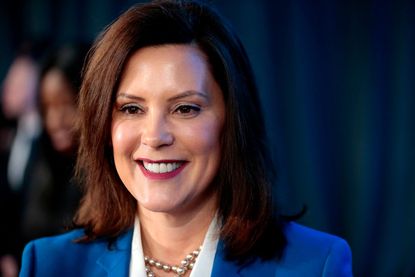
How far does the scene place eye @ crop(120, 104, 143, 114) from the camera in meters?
1.64

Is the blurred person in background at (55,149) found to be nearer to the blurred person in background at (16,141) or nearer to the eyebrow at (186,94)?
the blurred person in background at (16,141)

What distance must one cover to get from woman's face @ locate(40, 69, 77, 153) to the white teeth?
1.27 m

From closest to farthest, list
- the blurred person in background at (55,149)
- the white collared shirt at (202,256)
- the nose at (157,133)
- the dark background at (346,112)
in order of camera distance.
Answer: the nose at (157,133) → the white collared shirt at (202,256) → the blurred person in background at (55,149) → the dark background at (346,112)

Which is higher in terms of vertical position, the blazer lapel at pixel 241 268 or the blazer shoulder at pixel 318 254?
the blazer shoulder at pixel 318 254

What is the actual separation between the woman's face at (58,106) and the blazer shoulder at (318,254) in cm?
140

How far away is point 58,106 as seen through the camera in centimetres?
289

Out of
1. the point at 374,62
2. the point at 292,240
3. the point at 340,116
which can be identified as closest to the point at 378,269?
the point at 340,116

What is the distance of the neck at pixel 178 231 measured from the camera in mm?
1747

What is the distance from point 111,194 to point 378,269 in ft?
7.37

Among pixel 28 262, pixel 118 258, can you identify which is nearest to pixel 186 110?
pixel 118 258

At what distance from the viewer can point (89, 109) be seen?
1.71 m

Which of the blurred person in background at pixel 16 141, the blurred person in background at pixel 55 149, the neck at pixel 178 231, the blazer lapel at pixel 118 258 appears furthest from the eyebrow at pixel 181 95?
the blurred person in background at pixel 16 141

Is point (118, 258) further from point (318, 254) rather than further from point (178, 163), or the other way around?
point (318, 254)

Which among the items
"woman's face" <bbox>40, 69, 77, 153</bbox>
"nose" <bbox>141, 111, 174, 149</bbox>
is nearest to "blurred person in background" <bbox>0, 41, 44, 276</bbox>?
"woman's face" <bbox>40, 69, 77, 153</bbox>
